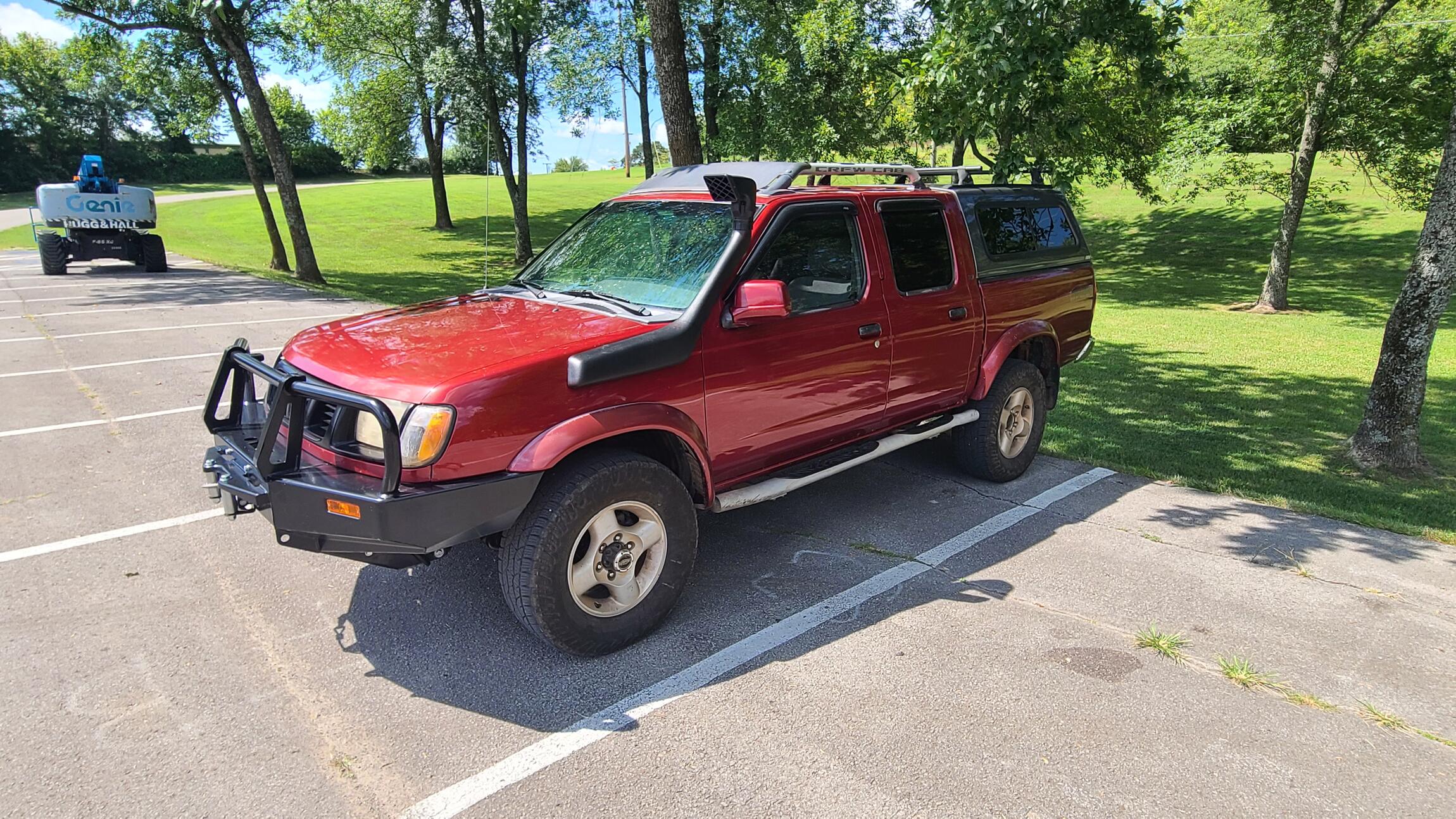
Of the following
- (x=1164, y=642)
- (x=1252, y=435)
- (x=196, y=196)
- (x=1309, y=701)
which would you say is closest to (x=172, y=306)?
(x=1164, y=642)

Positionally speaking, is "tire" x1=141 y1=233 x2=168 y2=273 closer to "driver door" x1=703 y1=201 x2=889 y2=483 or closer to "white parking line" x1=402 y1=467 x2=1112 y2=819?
"driver door" x1=703 y1=201 x2=889 y2=483

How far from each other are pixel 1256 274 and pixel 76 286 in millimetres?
26165

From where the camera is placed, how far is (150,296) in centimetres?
1423

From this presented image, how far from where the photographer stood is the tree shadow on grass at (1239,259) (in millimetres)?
19172

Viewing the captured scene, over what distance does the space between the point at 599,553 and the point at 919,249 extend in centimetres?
274

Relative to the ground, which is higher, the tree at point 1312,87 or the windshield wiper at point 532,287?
the tree at point 1312,87

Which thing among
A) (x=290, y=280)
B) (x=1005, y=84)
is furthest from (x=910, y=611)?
(x=290, y=280)

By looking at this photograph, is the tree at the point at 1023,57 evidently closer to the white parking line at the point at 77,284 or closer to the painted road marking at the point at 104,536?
the painted road marking at the point at 104,536

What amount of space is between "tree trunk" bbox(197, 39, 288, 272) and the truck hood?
16283mm

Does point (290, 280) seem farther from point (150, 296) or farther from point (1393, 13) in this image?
point (1393, 13)

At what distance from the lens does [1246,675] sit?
3.65 meters

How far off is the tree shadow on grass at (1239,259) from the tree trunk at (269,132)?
17332mm

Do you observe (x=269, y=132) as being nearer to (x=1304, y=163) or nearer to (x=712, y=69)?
(x=712, y=69)

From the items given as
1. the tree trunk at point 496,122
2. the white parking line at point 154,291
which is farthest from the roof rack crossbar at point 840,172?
the tree trunk at point 496,122
